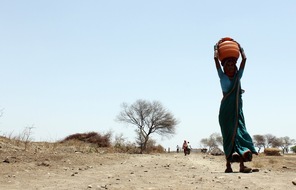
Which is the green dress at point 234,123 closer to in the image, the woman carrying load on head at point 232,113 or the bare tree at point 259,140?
the woman carrying load on head at point 232,113

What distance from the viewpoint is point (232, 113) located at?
773 centimetres

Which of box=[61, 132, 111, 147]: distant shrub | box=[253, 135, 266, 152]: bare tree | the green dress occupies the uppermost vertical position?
box=[253, 135, 266, 152]: bare tree

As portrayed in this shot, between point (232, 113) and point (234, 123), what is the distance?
224 mm

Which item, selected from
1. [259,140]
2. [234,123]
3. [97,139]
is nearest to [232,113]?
[234,123]

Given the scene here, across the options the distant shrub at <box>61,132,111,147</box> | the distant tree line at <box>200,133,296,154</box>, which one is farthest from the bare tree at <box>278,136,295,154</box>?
the distant shrub at <box>61,132,111,147</box>

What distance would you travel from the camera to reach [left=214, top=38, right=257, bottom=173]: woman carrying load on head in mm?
7551

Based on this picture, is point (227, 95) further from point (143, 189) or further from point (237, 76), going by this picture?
point (143, 189)

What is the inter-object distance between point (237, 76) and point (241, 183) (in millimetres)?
2940

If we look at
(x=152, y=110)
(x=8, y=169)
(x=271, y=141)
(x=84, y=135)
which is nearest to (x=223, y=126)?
(x=8, y=169)

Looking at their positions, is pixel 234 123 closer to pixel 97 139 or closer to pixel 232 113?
pixel 232 113

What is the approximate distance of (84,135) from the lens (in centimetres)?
3472

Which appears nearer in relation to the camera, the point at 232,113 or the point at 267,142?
the point at 232,113

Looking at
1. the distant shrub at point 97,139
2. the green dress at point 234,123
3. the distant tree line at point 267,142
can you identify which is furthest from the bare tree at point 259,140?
the green dress at point 234,123

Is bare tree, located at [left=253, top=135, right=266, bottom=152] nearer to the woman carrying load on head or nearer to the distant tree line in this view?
the distant tree line
